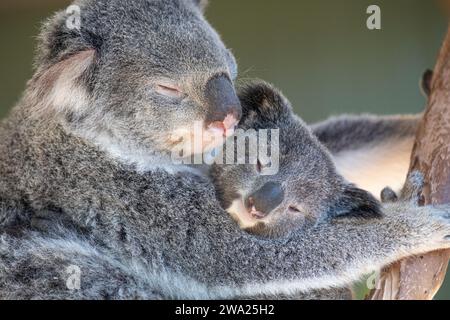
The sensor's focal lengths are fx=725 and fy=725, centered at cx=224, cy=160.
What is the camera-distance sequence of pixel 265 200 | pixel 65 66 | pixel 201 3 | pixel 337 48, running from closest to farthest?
1. pixel 265 200
2. pixel 65 66
3. pixel 201 3
4. pixel 337 48

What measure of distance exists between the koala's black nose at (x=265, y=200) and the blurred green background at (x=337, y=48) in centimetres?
357

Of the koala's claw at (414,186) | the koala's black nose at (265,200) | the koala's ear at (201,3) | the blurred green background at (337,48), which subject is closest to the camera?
the koala's black nose at (265,200)

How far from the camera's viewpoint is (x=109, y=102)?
9.09 feet

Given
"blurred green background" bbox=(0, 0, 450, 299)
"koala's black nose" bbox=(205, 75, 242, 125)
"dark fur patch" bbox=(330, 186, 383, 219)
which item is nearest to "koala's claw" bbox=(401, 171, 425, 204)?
"dark fur patch" bbox=(330, 186, 383, 219)

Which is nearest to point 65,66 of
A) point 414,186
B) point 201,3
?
point 201,3

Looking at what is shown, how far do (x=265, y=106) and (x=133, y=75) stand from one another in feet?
1.98

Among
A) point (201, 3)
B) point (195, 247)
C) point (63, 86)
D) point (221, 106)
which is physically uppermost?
point (201, 3)

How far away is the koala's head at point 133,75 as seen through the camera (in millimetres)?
2666

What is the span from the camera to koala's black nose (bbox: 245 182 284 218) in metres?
2.57
